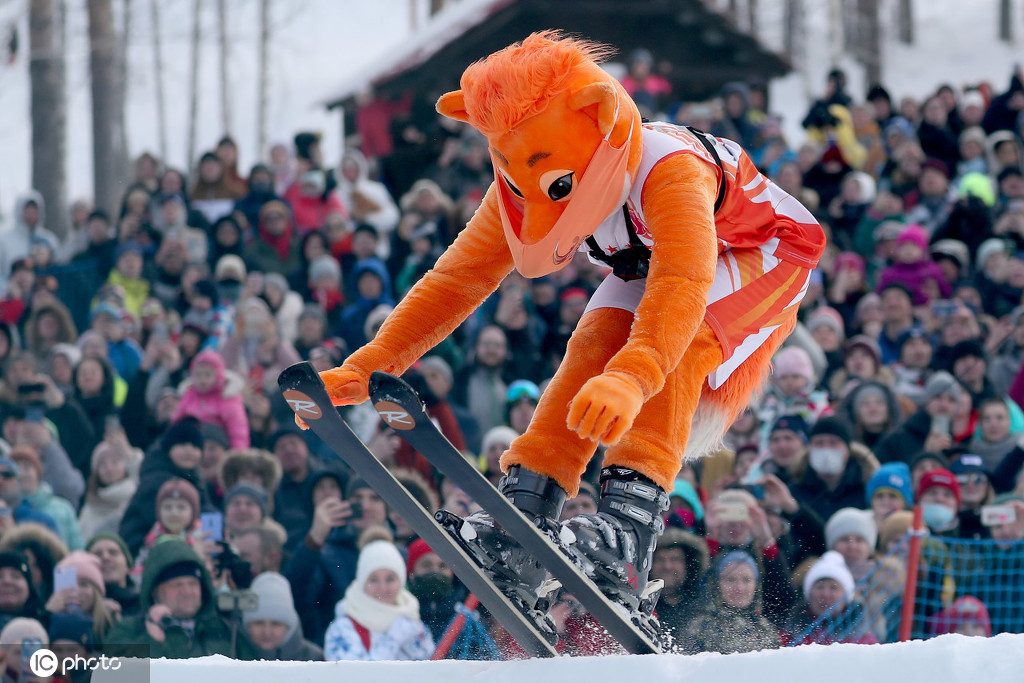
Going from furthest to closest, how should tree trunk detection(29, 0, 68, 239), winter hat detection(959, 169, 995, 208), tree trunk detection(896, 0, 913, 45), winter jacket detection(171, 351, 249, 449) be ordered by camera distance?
tree trunk detection(896, 0, 913, 45) < tree trunk detection(29, 0, 68, 239) < winter hat detection(959, 169, 995, 208) < winter jacket detection(171, 351, 249, 449)

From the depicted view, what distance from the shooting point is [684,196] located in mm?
2723

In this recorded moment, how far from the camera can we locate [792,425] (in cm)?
492

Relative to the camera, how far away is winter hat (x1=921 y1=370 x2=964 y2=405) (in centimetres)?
505

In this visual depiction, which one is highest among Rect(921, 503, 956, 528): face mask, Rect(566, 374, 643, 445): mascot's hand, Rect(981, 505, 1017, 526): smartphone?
Rect(566, 374, 643, 445): mascot's hand

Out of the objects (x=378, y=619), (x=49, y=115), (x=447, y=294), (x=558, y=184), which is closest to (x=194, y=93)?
(x=49, y=115)

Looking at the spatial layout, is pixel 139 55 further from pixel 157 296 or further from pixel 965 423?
pixel 965 423

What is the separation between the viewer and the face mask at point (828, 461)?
186 inches

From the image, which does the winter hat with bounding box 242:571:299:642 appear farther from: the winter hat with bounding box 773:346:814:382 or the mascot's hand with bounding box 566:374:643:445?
the winter hat with bounding box 773:346:814:382

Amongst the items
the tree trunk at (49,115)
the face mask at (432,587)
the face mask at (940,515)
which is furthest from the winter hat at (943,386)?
the tree trunk at (49,115)

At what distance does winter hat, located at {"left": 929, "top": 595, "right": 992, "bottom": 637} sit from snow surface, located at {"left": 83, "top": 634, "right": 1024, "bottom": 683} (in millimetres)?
1813

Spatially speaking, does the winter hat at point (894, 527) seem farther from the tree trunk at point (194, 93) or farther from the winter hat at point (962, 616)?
the tree trunk at point (194, 93)

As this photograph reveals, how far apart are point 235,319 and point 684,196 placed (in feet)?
14.0

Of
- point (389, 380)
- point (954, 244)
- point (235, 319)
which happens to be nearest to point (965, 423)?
point (954, 244)

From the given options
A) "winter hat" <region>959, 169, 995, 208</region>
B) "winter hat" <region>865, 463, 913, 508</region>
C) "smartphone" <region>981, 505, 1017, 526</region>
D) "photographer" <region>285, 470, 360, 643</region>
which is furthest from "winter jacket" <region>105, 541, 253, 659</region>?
"winter hat" <region>959, 169, 995, 208</region>
